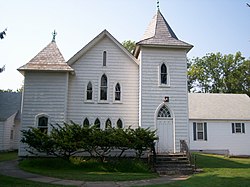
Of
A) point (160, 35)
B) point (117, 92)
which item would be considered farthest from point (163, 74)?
point (117, 92)

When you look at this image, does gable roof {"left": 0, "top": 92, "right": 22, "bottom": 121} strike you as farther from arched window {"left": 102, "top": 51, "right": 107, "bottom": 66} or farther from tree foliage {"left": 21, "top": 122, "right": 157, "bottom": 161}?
arched window {"left": 102, "top": 51, "right": 107, "bottom": 66}

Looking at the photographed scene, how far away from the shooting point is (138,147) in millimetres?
15438

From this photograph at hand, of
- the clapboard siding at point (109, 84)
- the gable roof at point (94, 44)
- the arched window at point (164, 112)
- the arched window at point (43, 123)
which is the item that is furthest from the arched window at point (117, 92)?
the arched window at point (43, 123)

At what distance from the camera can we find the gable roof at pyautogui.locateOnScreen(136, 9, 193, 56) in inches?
728

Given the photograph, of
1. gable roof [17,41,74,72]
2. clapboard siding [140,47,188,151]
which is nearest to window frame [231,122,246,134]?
clapboard siding [140,47,188,151]

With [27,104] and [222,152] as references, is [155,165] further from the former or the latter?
[222,152]

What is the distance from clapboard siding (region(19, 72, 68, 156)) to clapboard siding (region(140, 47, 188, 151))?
516 centimetres

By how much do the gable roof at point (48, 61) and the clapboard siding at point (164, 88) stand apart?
5018 millimetres

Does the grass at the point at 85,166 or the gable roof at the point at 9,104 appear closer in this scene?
the grass at the point at 85,166

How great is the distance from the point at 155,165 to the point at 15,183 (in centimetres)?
793

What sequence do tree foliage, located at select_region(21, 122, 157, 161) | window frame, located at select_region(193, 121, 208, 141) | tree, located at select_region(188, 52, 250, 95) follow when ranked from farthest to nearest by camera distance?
tree, located at select_region(188, 52, 250, 95) → window frame, located at select_region(193, 121, 208, 141) → tree foliage, located at select_region(21, 122, 157, 161)

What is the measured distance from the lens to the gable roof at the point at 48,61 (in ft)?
58.0

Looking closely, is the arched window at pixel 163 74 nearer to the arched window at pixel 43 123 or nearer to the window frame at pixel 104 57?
the window frame at pixel 104 57

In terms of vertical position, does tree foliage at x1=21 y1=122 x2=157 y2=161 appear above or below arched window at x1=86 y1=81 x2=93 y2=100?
below
